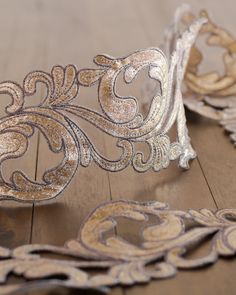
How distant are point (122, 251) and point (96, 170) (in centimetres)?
32

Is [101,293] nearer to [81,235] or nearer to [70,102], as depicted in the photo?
[81,235]

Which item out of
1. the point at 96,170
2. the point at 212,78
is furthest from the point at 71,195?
the point at 212,78

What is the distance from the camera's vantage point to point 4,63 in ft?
6.01

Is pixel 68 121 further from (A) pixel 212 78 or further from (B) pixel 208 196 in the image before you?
(A) pixel 212 78

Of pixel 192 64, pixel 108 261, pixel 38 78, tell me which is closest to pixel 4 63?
pixel 192 64

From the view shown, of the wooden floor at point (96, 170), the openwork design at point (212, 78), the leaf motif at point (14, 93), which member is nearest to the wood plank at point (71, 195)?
the wooden floor at point (96, 170)

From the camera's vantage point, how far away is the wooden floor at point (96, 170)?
88 cm

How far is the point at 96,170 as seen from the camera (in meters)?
1.14

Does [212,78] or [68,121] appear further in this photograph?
[212,78]

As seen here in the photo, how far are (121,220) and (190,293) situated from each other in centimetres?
20

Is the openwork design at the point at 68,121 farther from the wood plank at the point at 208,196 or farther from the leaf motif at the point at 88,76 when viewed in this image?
the wood plank at the point at 208,196

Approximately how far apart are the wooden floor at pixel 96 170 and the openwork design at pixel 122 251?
2 cm

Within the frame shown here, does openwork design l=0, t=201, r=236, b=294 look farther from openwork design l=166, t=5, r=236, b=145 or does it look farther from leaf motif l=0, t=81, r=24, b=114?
openwork design l=166, t=5, r=236, b=145

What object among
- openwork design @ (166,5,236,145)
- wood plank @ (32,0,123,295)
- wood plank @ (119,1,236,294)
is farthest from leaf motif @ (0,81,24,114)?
openwork design @ (166,5,236,145)
